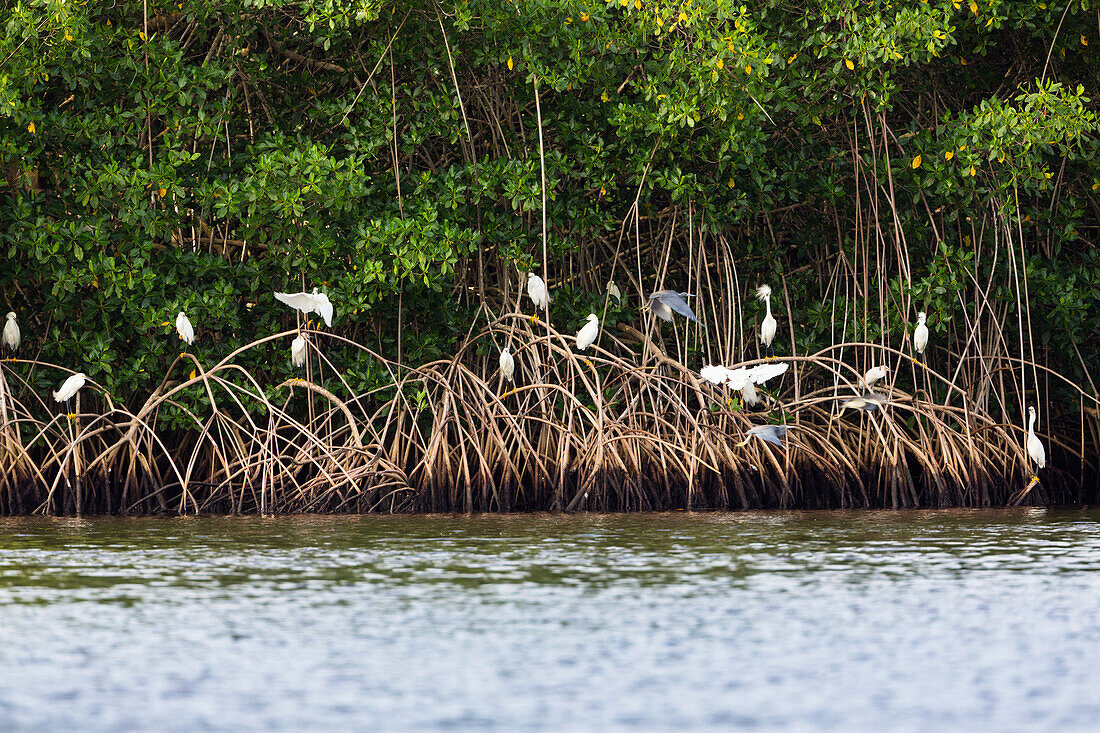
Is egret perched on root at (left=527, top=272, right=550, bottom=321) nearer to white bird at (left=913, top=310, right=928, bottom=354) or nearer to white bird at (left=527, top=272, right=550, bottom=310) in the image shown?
white bird at (left=527, top=272, right=550, bottom=310)

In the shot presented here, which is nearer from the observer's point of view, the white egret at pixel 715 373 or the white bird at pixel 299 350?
the white egret at pixel 715 373

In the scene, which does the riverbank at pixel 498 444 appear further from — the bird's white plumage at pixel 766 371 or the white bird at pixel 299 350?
the bird's white plumage at pixel 766 371

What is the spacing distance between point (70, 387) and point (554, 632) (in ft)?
16.2

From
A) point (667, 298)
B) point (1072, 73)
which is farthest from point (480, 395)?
point (1072, 73)

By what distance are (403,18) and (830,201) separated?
2.86 metres

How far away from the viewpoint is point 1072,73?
10148 mm

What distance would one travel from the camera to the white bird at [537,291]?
8.93 metres

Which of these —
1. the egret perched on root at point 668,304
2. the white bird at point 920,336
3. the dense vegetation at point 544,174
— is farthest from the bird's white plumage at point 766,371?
the white bird at point 920,336

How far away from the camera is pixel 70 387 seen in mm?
8742

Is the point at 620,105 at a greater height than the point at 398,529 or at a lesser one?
greater

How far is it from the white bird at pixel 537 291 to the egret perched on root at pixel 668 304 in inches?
23.2

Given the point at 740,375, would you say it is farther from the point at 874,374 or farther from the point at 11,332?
the point at 11,332

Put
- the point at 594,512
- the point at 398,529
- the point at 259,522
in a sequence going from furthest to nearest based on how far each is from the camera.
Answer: the point at 594,512 → the point at 259,522 → the point at 398,529

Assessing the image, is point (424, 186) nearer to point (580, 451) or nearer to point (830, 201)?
point (580, 451)
